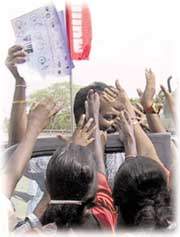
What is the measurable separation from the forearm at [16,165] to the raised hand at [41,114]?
5cm

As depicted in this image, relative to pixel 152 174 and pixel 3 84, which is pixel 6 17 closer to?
pixel 3 84

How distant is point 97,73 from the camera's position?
1.66 metres

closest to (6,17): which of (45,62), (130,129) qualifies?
(45,62)

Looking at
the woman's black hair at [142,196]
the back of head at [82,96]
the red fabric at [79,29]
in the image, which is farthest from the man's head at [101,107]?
the woman's black hair at [142,196]

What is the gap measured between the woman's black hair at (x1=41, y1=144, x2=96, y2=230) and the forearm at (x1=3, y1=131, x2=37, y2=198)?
0.10 m

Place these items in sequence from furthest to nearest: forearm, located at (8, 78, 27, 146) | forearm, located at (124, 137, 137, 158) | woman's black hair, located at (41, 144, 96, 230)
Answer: forearm, located at (124, 137, 137, 158), forearm, located at (8, 78, 27, 146), woman's black hair, located at (41, 144, 96, 230)

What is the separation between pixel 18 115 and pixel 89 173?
0.29 metres

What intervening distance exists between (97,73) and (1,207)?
0.49 metres

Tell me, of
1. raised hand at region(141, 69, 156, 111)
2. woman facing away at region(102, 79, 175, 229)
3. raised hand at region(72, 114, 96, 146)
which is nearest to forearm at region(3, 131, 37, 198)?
raised hand at region(72, 114, 96, 146)

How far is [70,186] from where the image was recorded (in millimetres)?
1562

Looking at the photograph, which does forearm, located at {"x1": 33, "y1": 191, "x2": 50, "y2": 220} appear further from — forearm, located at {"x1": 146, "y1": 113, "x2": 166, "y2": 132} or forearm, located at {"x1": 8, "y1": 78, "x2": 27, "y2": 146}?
forearm, located at {"x1": 146, "y1": 113, "x2": 166, "y2": 132}

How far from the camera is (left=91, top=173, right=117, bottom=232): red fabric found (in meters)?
1.64

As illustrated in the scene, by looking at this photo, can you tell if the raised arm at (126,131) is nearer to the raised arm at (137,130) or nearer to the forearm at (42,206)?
the raised arm at (137,130)

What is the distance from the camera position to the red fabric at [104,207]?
164 cm
